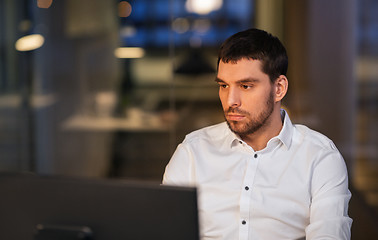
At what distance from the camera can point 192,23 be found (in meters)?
4.21

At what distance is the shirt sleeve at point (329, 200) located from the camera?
4.73ft

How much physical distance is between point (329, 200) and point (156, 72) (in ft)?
9.78

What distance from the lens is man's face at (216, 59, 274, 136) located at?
1.58 m

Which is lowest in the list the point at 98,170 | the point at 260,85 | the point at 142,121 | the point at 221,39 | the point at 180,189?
the point at 98,170

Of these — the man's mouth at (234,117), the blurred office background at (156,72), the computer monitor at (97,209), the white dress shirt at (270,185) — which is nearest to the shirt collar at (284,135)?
the white dress shirt at (270,185)

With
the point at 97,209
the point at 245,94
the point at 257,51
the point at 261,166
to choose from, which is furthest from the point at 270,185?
the point at 97,209

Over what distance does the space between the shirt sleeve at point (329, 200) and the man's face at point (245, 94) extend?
24 cm

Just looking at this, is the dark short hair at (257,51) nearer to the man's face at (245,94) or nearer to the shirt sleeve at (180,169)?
the man's face at (245,94)

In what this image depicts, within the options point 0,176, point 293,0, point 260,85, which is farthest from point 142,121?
point 0,176

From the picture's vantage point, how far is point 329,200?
149 cm

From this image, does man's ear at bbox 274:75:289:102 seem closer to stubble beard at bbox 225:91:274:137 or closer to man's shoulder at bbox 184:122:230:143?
stubble beard at bbox 225:91:274:137

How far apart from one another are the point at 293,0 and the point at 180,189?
3.55m

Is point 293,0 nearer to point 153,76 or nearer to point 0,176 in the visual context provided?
point 153,76

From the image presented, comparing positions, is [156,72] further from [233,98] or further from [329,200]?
[329,200]
